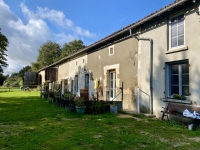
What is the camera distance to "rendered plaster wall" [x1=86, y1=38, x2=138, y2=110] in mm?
8638

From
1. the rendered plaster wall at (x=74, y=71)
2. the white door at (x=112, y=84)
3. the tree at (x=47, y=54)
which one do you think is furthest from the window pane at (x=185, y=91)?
the tree at (x=47, y=54)

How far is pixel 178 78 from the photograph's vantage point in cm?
643

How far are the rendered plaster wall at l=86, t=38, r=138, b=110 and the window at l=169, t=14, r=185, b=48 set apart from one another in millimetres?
2027

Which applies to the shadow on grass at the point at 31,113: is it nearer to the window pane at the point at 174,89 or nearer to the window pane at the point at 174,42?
the window pane at the point at 174,89

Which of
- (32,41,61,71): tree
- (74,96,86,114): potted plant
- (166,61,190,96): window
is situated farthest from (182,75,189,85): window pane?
(32,41,61,71): tree

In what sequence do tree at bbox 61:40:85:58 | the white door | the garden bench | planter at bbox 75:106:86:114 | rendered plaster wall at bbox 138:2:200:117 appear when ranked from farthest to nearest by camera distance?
1. tree at bbox 61:40:85:58
2. the white door
3. planter at bbox 75:106:86:114
4. rendered plaster wall at bbox 138:2:200:117
5. the garden bench

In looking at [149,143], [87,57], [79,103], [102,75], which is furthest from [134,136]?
[87,57]

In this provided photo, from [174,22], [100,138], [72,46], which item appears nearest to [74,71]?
[174,22]

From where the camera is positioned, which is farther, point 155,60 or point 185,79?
point 155,60

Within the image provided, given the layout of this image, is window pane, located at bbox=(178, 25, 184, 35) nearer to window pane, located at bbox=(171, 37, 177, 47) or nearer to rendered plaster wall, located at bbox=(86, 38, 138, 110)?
window pane, located at bbox=(171, 37, 177, 47)

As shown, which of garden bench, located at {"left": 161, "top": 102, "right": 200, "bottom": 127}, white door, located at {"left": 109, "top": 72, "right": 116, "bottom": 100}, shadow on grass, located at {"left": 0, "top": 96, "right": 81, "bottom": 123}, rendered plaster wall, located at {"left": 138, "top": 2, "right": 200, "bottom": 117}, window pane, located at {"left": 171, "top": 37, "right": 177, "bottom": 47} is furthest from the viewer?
white door, located at {"left": 109, "top": 72, "right": 116, "bottom": 100}

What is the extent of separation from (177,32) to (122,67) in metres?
3.65

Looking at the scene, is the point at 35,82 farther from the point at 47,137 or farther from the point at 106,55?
the point at 47,137

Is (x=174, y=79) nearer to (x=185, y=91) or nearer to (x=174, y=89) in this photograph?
(x=174, y=89)
